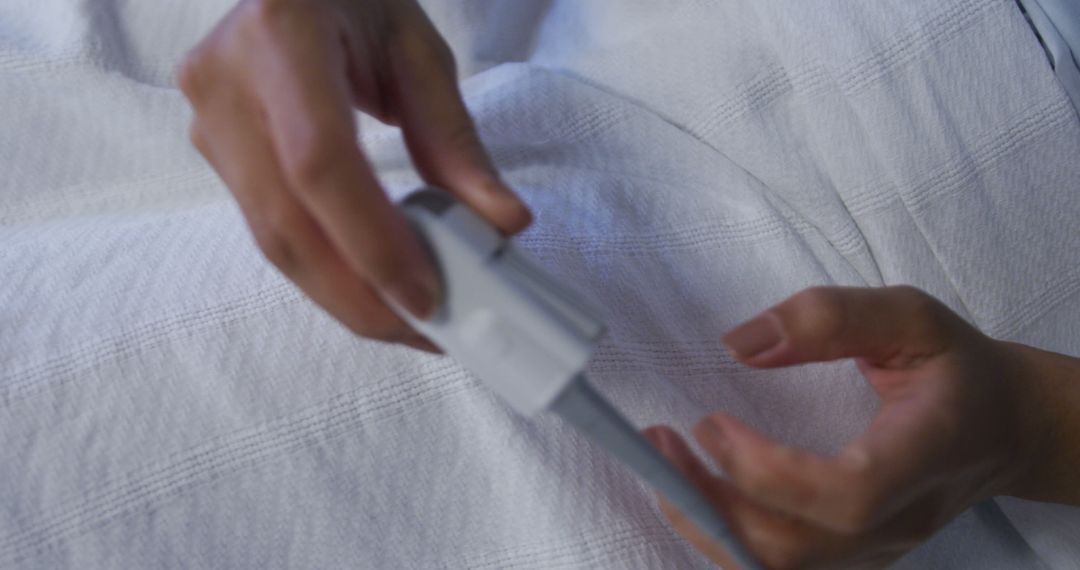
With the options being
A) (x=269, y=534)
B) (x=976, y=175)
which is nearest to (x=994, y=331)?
(x=976, y=175)

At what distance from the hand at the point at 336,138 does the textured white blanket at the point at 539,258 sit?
0.10m

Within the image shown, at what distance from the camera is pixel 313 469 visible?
0.42 meters

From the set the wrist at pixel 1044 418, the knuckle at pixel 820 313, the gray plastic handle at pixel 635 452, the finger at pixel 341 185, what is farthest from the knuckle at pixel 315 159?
the wrist at pixel 1044 418

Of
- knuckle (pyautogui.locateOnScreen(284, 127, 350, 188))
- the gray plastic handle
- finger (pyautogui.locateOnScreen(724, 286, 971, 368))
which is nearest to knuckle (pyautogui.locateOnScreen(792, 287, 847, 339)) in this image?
finger (pyautogui.locateOnScreen(724, 286, 971, 368))

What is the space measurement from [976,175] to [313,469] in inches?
17.0

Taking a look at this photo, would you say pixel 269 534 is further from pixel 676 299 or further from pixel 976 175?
pixel 976 175

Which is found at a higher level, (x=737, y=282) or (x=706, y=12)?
(x=706, y=12)

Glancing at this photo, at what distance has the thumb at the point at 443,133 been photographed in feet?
1.10

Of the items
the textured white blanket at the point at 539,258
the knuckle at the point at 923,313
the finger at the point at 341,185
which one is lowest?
the textured white blanket at the point at 539,258

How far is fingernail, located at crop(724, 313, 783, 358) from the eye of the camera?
409 millimetres

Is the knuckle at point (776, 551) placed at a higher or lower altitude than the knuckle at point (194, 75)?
lower

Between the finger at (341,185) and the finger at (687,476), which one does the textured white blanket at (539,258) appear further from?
the finger at (341,185)

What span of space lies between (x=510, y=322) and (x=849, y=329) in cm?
21

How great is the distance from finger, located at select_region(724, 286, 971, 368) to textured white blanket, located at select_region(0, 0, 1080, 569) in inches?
2.7
